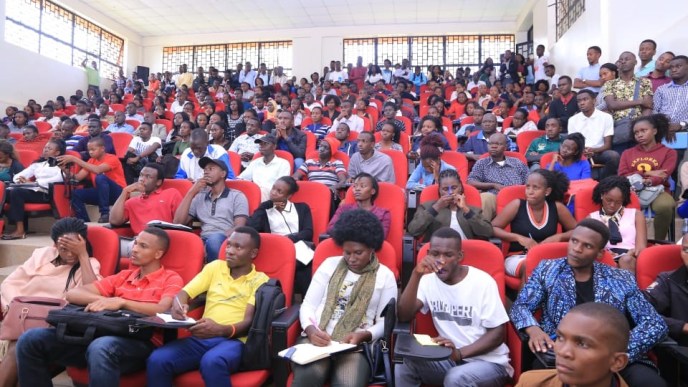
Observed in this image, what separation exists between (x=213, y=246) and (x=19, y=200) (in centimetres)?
243

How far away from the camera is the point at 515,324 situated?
211cm

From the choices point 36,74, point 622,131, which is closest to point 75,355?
point 622,131

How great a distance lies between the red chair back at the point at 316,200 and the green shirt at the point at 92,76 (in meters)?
12.3

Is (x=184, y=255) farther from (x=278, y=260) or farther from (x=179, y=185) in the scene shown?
(x=179, y=185)

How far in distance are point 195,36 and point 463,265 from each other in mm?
15494

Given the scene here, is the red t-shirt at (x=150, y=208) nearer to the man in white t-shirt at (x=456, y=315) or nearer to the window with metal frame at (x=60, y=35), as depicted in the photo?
the man in white t-shirt at (x=456, y=315)

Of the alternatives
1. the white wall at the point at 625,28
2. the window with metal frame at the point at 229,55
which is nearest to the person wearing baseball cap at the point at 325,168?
the white wall at the point at 625,28

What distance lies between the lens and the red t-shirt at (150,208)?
12.1ft

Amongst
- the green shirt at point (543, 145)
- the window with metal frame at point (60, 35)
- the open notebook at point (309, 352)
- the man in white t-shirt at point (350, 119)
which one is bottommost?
the open notebook at point (309, 352)

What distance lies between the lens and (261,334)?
2.15 metres

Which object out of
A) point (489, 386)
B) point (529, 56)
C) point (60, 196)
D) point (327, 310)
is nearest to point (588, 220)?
point (489, 386)

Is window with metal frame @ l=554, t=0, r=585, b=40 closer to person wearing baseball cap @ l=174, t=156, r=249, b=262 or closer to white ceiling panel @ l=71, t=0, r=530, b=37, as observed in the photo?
white ceiling panel @ l=71, t=0, r=530, b=37

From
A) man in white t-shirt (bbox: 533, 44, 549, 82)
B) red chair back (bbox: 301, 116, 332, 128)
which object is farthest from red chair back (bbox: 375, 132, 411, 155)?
man in white t-shirt (bbox: 533, 44, 549, 82)

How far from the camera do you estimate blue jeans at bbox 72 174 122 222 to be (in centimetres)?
450
